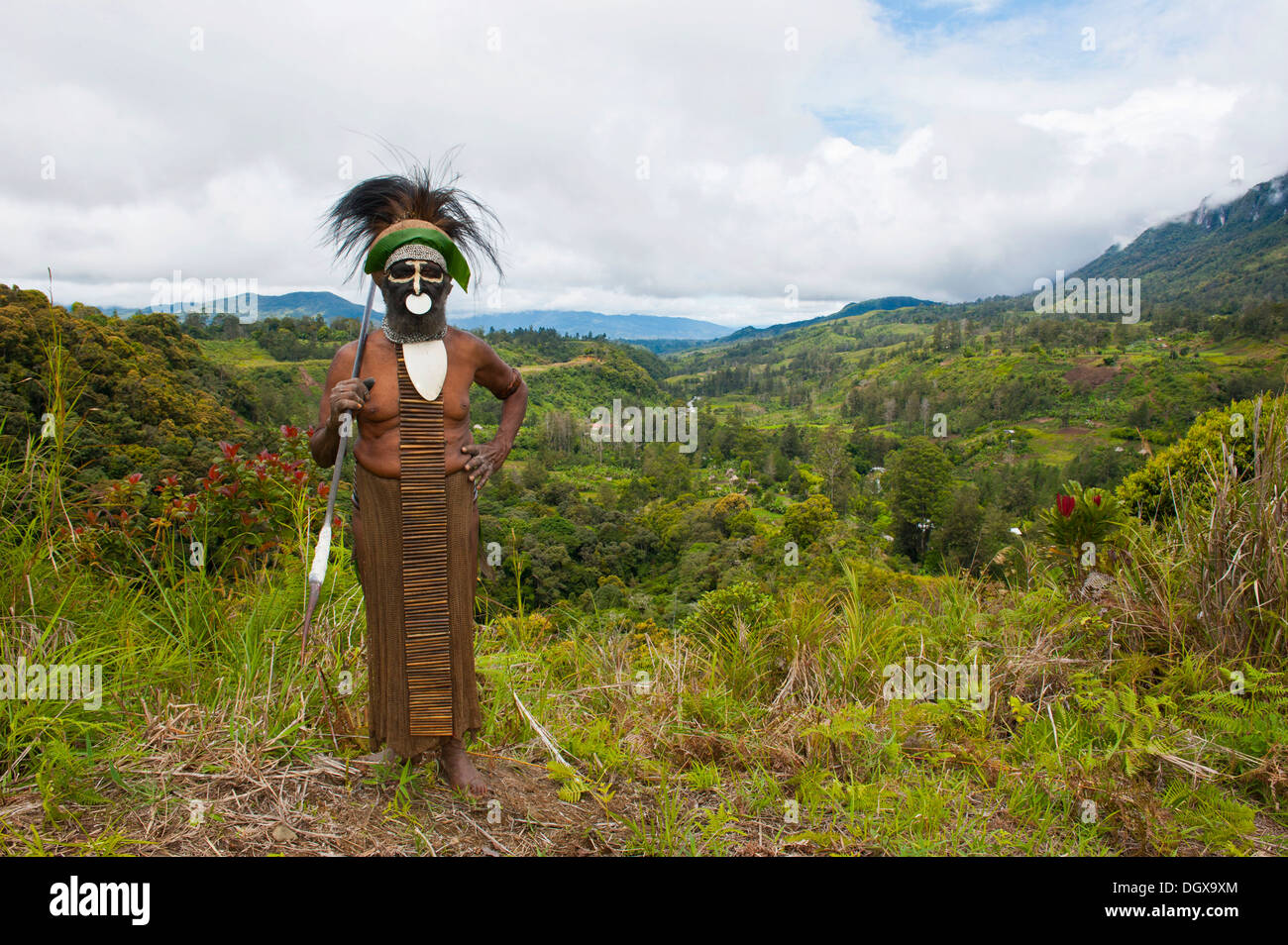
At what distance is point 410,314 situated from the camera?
288cm

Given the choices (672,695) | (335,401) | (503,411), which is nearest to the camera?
(335,401)

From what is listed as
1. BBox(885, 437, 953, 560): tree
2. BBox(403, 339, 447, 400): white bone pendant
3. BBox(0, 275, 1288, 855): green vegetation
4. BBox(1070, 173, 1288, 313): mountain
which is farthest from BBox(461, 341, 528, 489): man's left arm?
BBox(1070, 173, 1288, 313): mountain

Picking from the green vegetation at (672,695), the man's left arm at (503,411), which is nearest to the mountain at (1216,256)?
the green vegetation at (672,695)

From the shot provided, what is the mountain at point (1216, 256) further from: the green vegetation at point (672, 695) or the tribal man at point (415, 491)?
the tribal man at point (415, 491)

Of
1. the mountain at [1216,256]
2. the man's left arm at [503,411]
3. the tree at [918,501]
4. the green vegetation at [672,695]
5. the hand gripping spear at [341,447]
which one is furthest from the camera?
the mountain at [1216,256]

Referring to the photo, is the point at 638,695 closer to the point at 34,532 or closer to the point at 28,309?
the point at 34,532

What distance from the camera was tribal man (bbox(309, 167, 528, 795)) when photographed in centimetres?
283

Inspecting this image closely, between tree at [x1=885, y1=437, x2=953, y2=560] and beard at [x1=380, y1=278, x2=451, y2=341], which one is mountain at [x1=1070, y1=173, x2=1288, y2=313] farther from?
beard at [x1=380, y1=278, x2=451, y2=341]

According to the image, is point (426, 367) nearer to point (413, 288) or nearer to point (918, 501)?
point (413, 288)

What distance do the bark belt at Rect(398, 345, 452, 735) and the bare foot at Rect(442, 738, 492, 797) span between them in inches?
7.9

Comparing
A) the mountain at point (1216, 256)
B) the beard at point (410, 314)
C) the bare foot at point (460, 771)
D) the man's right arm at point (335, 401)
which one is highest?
the mountain at point (1216, 256)

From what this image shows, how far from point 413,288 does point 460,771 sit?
6.94 ft

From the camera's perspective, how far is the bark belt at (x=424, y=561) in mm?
2836

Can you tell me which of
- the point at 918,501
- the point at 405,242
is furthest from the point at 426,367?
the point at 918,501
